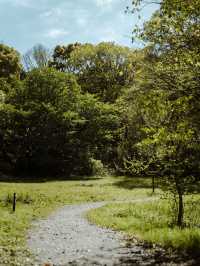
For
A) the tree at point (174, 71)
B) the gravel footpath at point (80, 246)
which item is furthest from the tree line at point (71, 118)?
the tree at point (174, 71)

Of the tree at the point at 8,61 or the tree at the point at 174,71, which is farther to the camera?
the tree at the point at 8,61

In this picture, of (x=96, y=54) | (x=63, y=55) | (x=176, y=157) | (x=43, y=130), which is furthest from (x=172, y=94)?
(x=63, y=55)

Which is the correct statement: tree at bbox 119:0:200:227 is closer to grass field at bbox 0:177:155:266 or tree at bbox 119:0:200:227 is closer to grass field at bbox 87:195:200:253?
grass field at bbox 87:195:200:253

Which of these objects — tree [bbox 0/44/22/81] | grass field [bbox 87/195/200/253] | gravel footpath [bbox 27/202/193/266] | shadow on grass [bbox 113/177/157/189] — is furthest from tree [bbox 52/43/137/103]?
gravel footpath [bbox 27/202/193/266]

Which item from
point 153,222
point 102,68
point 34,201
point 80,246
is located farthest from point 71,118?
point 80,246

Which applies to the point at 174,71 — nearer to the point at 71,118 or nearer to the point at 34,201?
the point at 34,201

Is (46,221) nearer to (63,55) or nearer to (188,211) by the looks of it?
(188,211)

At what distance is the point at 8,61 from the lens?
7938 centimetres

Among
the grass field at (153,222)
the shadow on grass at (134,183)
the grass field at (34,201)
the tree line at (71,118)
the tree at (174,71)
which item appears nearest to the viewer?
the tree at (174,71)

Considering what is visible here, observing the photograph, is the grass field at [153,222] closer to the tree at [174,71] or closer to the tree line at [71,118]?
the tree at [174,71]

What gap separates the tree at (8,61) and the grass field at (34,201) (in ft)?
109

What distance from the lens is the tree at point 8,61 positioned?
3105 inches

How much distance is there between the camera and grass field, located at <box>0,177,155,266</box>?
1523 centimetres

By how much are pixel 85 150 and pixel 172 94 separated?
4915 cm
